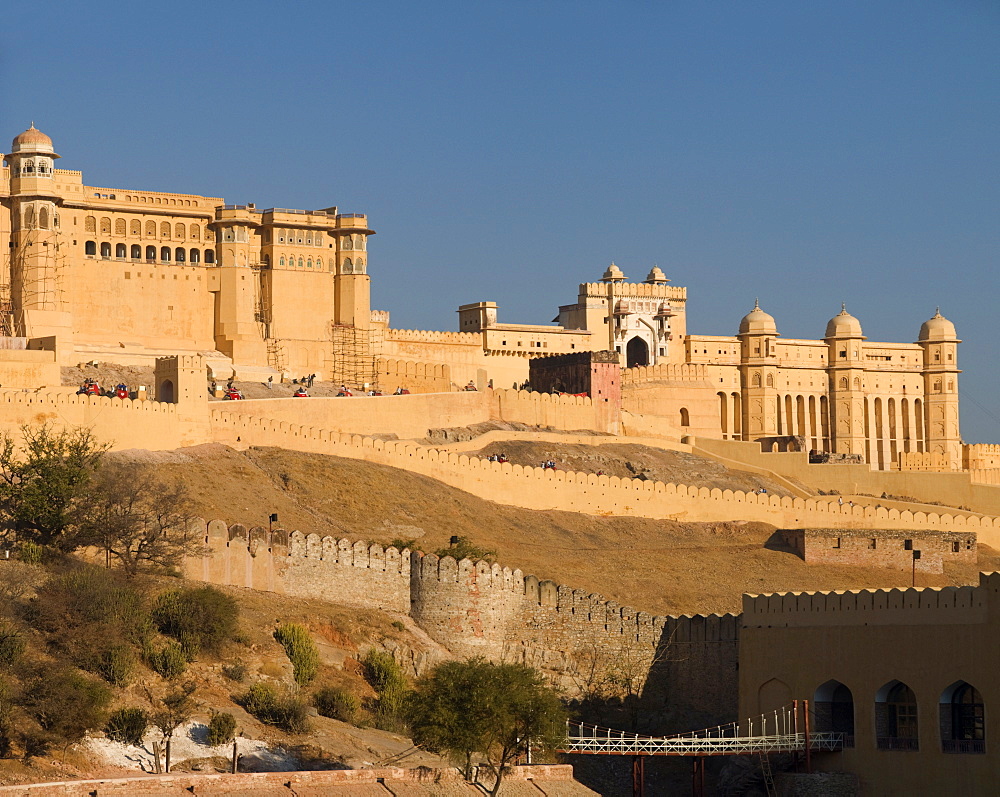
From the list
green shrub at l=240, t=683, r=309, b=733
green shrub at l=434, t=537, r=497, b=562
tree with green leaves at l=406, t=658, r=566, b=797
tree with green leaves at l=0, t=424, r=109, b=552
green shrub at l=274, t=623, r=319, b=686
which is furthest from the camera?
green shrub at l=434, t=537, r=497, b=562

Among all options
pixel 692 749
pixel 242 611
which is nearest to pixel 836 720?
pixel 692 749

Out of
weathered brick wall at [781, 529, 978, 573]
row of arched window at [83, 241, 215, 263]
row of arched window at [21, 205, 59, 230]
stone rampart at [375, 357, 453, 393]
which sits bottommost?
weathered brick wall at [781, 529, 978, 573]

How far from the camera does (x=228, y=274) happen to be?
75688mm

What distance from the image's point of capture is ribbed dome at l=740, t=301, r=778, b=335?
8969 cm

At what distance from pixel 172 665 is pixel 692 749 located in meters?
9.65

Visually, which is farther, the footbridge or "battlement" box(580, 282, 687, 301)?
"battlement" box(580, 282, 687, 301)

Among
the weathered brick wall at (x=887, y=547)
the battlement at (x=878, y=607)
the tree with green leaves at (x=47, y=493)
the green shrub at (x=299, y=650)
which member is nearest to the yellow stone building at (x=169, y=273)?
the tree with green leaves at (x=47, y=493)

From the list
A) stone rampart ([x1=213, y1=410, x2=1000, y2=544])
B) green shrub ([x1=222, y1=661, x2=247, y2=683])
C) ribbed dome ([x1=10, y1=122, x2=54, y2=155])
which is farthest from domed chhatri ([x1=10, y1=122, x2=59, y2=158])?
green shrub ([x1=222, y1=661, x2=247, y2=683])

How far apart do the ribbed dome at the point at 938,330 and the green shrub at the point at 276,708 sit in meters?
61.4

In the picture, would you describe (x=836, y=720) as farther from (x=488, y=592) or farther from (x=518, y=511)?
(x=518, y=511)

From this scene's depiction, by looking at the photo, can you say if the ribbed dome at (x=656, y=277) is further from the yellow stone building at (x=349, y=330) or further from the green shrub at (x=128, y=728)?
the green shrub at (x=128, y=728)

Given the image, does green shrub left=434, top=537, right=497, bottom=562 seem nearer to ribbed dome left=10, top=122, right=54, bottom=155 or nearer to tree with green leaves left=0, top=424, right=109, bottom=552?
tree with green leaves left=0, top=424, right=109, bottom=552

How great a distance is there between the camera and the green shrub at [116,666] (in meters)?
36.0

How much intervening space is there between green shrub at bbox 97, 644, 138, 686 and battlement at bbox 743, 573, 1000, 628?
12150 millimetres
